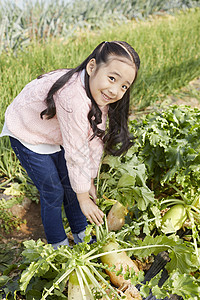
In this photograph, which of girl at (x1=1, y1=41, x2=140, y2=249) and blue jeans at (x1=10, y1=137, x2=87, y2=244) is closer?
girl at (x1=1, y1=41, x2=140, y2=249)

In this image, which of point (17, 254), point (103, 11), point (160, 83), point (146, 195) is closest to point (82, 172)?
point (146, 195)

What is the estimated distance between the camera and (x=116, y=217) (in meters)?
1.95

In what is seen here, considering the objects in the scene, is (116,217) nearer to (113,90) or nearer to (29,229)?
(29,229)

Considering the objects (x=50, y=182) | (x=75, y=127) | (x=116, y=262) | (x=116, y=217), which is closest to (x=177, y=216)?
(x=116, y=217)

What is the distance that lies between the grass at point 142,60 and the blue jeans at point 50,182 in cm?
80

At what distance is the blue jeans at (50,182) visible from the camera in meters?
1.67

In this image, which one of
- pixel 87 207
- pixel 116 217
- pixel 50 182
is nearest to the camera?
pixel 87 207

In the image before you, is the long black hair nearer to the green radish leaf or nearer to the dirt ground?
the green radish leaf

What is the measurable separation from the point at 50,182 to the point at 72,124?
1.45ft

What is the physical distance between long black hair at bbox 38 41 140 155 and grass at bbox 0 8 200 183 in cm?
108

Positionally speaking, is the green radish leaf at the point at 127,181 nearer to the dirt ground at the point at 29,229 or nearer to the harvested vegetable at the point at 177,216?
the harvested vegetable at the point at 177,216

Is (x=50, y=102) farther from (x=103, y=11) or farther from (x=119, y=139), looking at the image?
(x=103, y=11)

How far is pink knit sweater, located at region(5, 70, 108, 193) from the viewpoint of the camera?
4.53 feet

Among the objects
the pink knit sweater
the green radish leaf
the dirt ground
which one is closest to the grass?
the dirt ground
